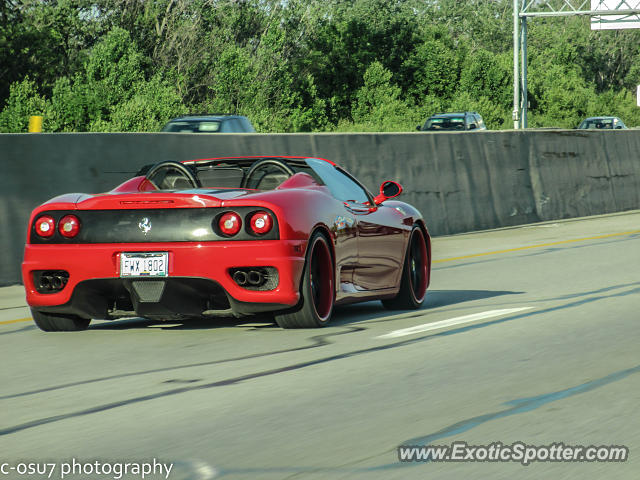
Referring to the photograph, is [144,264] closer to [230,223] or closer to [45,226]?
[230,223]

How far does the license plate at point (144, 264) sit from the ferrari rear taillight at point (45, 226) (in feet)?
1.92

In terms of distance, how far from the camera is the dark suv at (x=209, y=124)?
27609 mm

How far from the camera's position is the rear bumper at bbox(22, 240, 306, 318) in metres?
7.96

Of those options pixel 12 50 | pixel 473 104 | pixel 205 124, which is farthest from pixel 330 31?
pixel 205 124

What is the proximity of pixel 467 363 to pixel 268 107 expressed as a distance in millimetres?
45009

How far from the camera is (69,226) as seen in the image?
822cm

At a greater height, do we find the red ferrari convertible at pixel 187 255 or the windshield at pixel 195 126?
the windshield at pixel 195 126

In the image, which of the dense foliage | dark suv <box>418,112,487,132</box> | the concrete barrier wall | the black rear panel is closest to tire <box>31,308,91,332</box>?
the black rear panel

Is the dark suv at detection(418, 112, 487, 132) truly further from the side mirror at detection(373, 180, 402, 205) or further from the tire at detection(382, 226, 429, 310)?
the side mirror at detection(373, 180, 402, 205)

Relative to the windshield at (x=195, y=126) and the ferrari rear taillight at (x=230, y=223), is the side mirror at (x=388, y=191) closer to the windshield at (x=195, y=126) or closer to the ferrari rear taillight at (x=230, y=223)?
the ferrari rear taillight at (x=230, y=223)

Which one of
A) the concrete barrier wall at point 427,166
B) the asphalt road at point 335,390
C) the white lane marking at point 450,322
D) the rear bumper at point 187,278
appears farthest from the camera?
the concrete barrier wall at point 427,166

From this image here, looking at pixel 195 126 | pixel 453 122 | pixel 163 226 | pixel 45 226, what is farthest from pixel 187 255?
pixel 453 122

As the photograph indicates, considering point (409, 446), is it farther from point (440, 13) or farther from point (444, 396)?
point (440, 13)

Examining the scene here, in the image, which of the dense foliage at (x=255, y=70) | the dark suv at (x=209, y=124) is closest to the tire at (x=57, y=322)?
the dark suv at (x=209, y=124)
